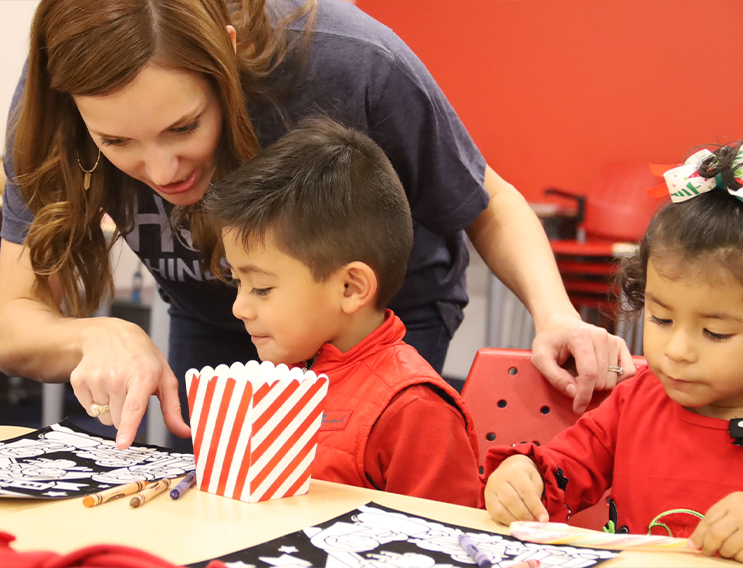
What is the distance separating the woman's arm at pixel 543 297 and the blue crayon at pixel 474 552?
1.55ft

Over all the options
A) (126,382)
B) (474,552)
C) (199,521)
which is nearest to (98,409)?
(126,382)

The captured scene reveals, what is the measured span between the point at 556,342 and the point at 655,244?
242 mm

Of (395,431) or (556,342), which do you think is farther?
(556,342)

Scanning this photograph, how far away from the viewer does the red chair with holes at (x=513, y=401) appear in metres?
1.18

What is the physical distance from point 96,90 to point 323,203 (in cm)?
34

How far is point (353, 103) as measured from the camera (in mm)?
1278

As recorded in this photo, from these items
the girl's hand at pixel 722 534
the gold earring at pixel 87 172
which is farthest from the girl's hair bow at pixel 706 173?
the gold earring at pixel 87 172

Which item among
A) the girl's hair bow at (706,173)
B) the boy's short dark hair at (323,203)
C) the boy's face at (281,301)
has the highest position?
the girl's hair bow at (706,173)

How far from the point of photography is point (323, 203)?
3.68ft

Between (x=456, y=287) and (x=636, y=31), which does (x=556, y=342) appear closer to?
(x=456, y=287)

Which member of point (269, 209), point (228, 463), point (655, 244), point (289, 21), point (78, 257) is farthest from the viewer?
point (78, 257)

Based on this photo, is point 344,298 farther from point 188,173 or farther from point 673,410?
point 673,410

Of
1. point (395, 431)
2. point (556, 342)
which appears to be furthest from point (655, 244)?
point (395, 431)

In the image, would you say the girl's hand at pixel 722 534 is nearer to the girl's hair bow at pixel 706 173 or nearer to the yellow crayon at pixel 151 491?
the girl's hair bow at pixel 706 173
